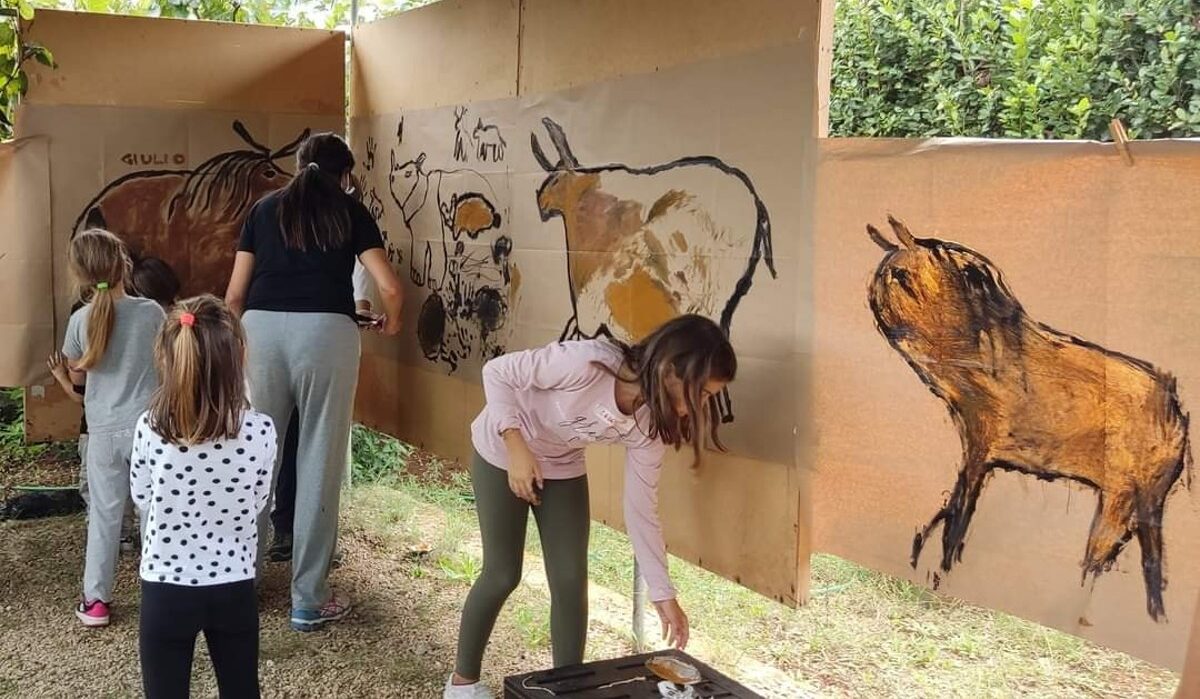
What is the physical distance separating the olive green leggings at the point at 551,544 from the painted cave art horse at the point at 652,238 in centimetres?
52

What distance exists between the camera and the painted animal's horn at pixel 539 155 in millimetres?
4040

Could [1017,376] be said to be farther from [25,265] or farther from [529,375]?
[25,265]

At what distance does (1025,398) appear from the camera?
242 cm

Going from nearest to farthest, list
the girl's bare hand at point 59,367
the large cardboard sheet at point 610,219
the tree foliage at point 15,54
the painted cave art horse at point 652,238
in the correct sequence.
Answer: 1. the large cardboard sheet at point 610,219
2. the painted cave art horse at point 652,238
3. the girl's bare hand at point 59,367
4. the tree foliage at point 15,54

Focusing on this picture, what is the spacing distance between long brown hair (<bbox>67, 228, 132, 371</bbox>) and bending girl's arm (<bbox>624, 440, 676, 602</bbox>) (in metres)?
2.12

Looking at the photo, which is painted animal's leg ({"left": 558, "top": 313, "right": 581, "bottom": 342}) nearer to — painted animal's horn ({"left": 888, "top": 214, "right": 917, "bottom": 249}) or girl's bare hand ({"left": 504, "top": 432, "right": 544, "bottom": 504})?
girl's bare hand ({"left": 504, "top": 432, "right": 544, "bottom": 504})

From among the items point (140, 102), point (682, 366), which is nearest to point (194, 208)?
Result: point (140, 102)

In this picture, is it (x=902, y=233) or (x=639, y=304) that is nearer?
(x=902, y=233)

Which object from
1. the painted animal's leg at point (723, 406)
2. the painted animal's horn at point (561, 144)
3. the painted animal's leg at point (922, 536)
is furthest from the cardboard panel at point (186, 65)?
the painted animal's leg at point (922, 536)

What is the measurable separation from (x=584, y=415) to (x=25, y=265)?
140 inches

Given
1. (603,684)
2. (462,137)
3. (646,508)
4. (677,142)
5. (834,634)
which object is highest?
(462,137)

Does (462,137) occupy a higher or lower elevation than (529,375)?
higher

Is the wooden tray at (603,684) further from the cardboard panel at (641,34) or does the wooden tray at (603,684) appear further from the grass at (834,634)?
the cardboard panel at (641,34)

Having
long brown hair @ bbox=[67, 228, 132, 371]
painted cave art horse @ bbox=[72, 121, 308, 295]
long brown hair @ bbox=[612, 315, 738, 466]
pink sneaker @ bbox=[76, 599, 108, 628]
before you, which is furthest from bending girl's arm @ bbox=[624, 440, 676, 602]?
painted cave art horse @ bbox=[72, 121, 308, 295]
